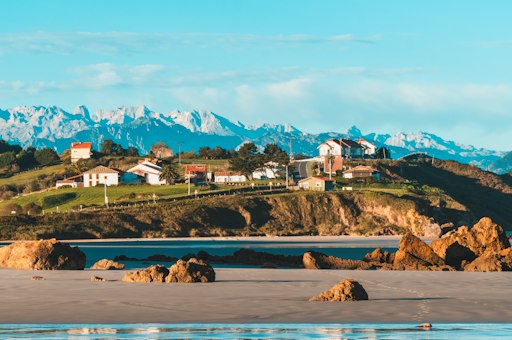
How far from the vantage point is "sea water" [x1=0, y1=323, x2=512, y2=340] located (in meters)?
22.7

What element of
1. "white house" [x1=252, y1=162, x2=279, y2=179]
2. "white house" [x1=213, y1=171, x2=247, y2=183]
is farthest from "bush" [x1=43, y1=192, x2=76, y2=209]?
"white house" [x1=252, y1=162, x2=279, y2=179]

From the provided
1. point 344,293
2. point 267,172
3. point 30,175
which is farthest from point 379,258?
point 30,175

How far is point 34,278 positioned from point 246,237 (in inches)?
2470

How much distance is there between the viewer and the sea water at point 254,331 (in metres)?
22.7

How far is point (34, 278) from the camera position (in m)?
35.8

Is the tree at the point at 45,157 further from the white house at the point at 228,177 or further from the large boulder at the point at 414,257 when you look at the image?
the large boulder at the point at 414,257

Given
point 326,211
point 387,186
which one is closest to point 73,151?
point 387,186

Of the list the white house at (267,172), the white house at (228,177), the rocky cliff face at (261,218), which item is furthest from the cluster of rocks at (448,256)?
the white house at (267,172)

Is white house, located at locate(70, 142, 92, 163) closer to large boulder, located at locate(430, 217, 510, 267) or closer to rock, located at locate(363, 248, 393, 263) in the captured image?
rock, located at locate(363, 248, 393, 263)

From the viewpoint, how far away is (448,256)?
47.3m

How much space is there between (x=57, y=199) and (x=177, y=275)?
93712 mm

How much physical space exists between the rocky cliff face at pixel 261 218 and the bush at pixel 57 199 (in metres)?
20.7

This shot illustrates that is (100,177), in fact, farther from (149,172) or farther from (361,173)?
(361,173)

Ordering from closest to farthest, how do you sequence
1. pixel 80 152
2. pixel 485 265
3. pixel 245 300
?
pixel 245 300 → pixel 485 265 → pixel 80 152
